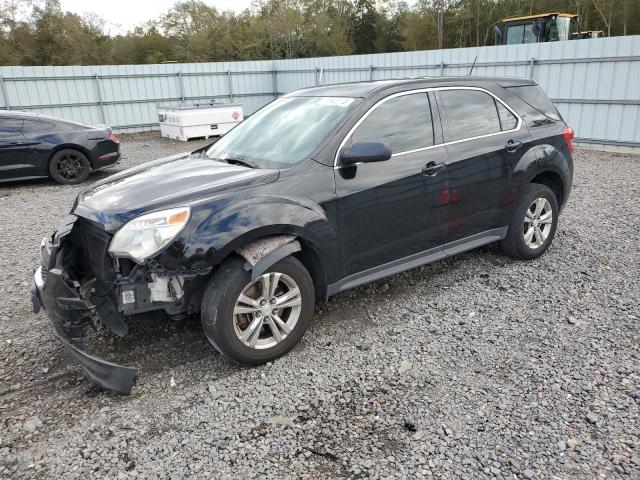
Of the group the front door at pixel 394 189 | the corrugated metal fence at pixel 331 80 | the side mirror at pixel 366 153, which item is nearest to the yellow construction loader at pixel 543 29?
the corrugated metal fence at pixel 331 80

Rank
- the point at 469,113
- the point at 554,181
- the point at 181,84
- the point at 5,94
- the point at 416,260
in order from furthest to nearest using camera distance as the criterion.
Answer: the point at 181,84
the point at 5,94
the point at 554,181
the point at 469,113
the point at 416,260

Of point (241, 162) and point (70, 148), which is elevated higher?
point (241, 162)

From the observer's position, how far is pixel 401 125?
400 centimetres

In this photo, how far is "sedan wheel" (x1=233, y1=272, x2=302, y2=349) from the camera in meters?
3.23

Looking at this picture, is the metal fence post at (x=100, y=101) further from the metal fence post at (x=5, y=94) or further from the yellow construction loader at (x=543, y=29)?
the yellow construction loader at (x=543, y=29)

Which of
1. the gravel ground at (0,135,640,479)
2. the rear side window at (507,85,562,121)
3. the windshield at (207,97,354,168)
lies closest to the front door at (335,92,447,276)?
the windshield at (207,97,354,168)

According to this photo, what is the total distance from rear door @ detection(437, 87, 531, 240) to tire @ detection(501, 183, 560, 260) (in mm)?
167

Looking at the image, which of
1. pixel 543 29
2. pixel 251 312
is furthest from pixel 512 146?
pixel 543 29

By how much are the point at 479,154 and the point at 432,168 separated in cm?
59

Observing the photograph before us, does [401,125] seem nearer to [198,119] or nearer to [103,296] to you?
[103,296]

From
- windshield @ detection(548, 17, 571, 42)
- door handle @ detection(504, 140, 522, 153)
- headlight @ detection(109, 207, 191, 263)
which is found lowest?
headlight @ detection(109, 207, 191, 263)

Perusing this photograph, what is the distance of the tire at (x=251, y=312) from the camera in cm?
311

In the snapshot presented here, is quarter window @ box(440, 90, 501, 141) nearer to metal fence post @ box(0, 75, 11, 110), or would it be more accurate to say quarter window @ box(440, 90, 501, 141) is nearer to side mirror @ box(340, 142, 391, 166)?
side mirror @ box(340, 142, 391, 166)

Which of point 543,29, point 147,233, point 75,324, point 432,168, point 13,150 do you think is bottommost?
point 75,324
